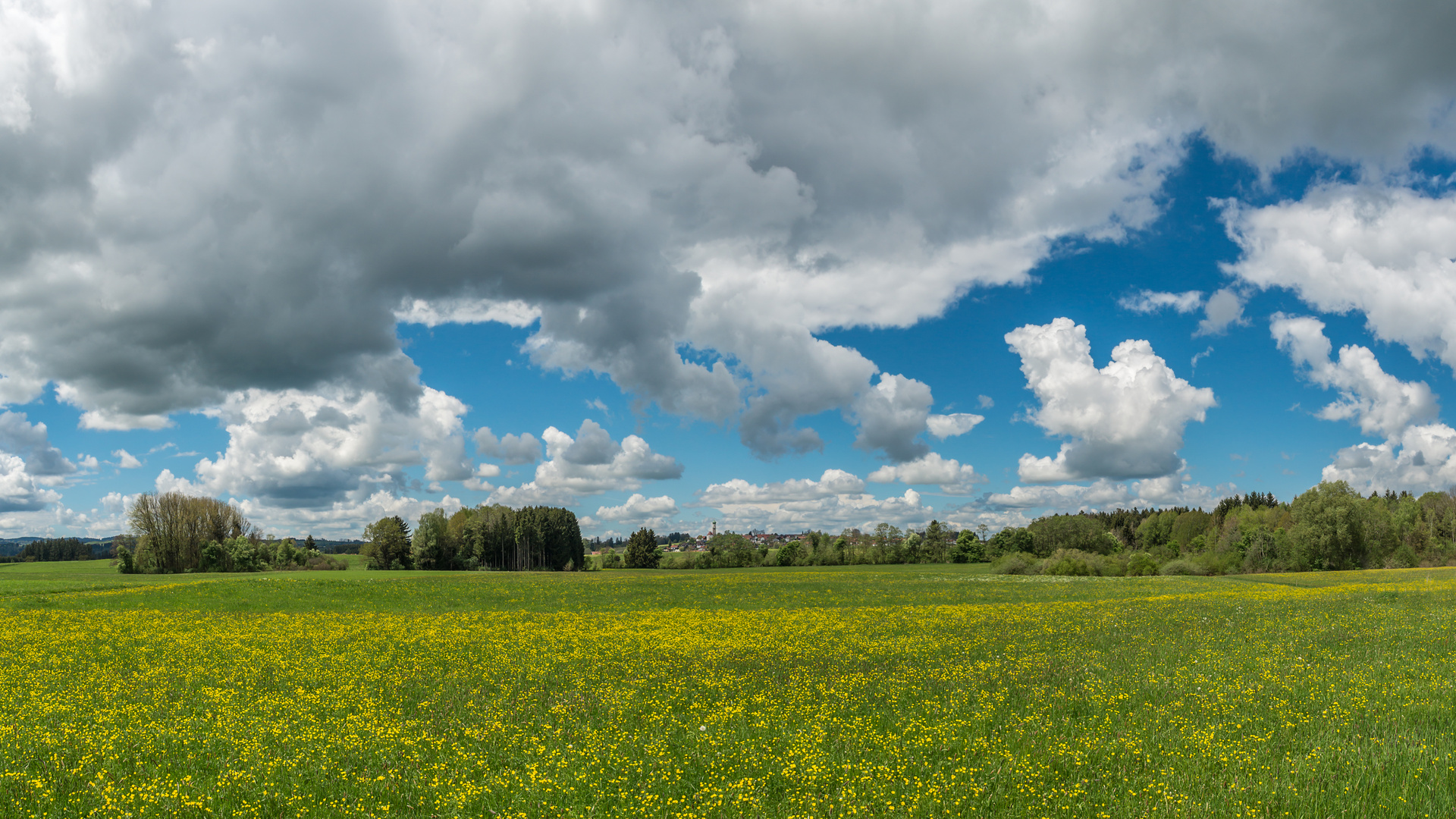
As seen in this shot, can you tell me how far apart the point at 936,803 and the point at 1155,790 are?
3.34m

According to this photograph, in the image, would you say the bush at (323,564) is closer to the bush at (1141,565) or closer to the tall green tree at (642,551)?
the tall green tree at (642,551)

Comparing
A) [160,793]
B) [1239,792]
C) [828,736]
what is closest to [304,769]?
[160,793]

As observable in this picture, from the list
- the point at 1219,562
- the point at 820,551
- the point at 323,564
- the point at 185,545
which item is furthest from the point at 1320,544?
the point at 185,545

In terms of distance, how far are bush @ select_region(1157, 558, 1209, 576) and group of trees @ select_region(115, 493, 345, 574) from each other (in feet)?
412

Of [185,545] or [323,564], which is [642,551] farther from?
[185,545]

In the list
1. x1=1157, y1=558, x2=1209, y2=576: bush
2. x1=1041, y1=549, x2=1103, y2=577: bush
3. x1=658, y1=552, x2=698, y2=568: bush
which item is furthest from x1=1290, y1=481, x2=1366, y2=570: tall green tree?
x1=658, y1=552, x2=698, y2=568: bush

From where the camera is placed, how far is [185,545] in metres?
112

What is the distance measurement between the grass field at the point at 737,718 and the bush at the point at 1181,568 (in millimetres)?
65045

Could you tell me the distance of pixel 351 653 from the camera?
23.2 meters

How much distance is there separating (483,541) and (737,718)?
147339 millimetres

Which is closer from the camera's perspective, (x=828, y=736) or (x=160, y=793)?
(x=160, y=793)

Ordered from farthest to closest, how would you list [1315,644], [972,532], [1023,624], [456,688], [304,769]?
[972,532] → [1023,624] → [1315,644] → [456,688] → [304,769]

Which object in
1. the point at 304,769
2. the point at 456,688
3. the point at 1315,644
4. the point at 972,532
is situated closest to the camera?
the point at 304,769

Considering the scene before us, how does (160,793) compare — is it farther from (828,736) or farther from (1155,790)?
(1155,790)
